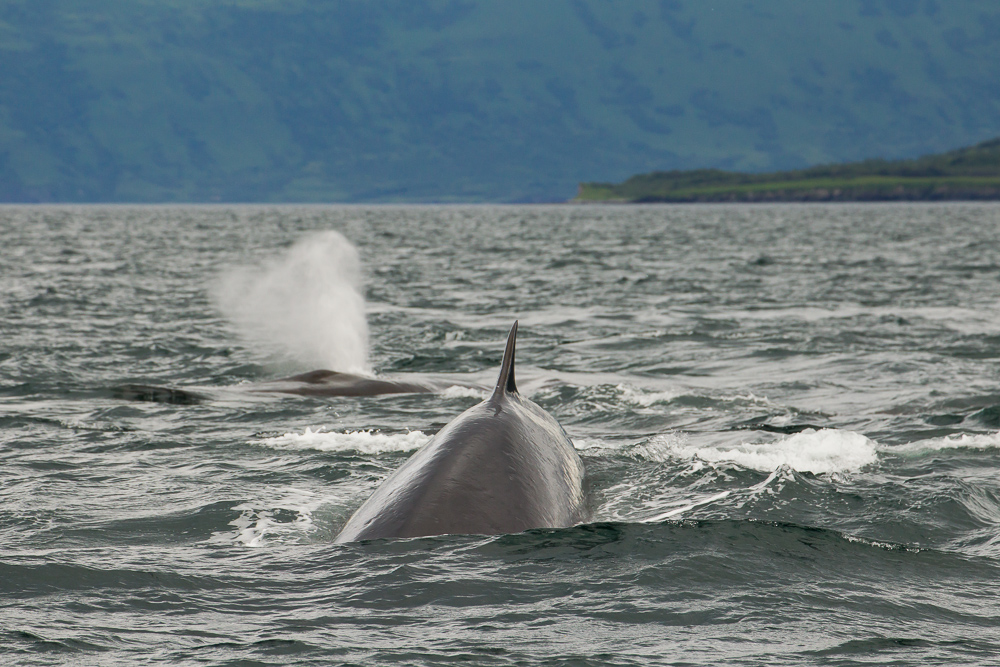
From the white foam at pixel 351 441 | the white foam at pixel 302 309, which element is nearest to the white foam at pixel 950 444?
the white foam at pixel 351 441

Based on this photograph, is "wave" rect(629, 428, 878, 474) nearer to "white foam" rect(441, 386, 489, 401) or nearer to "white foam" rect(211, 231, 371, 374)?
"white foam" rect(441, 386, 489, 401)

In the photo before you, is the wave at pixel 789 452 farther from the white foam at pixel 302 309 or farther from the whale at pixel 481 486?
the white foam at pixel 302 309

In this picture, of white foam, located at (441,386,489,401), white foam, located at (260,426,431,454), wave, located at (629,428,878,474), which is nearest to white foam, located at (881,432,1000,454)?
wave, located at (629,428,878,474)

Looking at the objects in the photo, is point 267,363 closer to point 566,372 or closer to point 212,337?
point 212,337

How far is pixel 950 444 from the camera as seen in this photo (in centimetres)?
1184

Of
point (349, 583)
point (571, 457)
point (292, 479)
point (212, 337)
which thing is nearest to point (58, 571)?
point (349, 583)

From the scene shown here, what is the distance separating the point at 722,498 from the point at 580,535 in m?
2.10

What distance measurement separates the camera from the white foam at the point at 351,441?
11.6m

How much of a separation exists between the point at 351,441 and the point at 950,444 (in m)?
6.12

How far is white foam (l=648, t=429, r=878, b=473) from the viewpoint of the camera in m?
10.8

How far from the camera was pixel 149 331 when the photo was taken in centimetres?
2291

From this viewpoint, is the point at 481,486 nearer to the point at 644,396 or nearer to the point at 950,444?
the point at 950,444

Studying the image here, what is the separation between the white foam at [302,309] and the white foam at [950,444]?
27.4ft

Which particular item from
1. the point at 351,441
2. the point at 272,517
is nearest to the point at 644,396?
the point at 351,441
